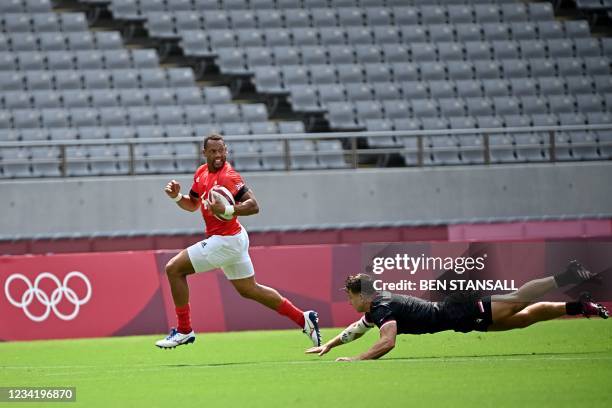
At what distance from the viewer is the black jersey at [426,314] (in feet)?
35.7

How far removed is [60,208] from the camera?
2084 centimetres

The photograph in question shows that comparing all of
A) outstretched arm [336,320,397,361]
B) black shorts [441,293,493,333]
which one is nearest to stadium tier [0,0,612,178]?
black shorts [441,293,493,333]

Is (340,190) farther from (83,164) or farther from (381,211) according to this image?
(83,164)

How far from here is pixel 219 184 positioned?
11.9 m

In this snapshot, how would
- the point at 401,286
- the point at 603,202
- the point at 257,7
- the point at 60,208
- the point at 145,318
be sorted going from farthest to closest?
the point at 257,7 → the point at 603,202 → the point at 60,208 → the point at 145,318 → the point at 401,286

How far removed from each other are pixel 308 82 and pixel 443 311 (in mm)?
13694

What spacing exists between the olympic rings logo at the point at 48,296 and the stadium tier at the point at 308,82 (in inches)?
192

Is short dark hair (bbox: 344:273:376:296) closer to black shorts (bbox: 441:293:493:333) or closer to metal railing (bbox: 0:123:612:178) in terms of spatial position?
black shorts (bbox: 441:293:493:333)

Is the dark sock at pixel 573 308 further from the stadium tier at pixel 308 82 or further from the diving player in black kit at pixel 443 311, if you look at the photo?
the stadium tier at pixel 308 82

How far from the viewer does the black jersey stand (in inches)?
428

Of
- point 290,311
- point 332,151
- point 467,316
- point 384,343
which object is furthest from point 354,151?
point 384,343

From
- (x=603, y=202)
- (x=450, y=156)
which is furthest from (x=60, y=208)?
(x=603, y=202)

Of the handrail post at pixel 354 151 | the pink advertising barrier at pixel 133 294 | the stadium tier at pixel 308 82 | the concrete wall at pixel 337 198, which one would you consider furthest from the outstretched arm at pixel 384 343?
the handrail post at pixel 354 151

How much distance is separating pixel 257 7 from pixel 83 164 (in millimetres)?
6131
